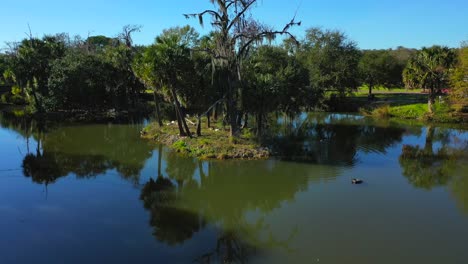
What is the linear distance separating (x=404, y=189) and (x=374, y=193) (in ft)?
5.65

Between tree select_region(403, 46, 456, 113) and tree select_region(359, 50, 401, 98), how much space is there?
42.4ft

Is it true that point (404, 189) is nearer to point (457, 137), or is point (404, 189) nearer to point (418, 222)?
point (418, 222)

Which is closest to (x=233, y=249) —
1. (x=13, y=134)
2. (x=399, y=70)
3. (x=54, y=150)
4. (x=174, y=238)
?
(x=174, y=238)

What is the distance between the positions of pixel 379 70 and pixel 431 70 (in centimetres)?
1650

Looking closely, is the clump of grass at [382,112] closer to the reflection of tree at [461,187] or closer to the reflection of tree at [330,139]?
the reflection of tree at [330,139]

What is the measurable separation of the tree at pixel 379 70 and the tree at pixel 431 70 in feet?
42.4

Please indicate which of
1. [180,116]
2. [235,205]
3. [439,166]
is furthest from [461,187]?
[180,116]

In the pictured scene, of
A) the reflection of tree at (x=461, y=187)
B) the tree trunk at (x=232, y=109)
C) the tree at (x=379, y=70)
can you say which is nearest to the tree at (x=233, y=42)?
the tree trunk at (x=232, y=109)

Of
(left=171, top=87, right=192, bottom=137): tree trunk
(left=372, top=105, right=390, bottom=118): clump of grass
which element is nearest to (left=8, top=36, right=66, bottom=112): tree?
(left=171, top=87, right=192, bottom=137): tree trunk

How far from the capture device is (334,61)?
48469mm

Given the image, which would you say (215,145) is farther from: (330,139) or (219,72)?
(330,139)

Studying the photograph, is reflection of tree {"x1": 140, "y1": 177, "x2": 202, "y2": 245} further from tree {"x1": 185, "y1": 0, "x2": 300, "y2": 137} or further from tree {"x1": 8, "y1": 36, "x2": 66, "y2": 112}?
tree {"x1": 8, "y1": 36, "x2": 66, "y2": 112}

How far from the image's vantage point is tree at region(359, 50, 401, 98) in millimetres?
52531

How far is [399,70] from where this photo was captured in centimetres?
5659
